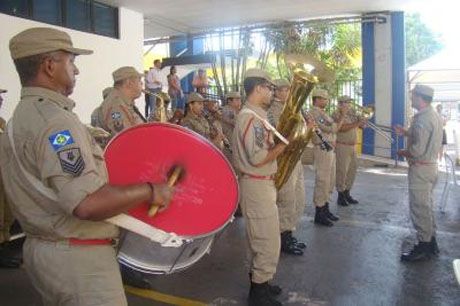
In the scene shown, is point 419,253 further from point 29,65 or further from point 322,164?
point 29,65

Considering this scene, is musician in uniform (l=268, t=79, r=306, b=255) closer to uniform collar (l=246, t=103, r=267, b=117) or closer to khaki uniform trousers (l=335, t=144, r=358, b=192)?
uniform collar (l=246, t=103, r=267, b=117)

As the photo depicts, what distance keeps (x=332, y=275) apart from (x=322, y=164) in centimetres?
259

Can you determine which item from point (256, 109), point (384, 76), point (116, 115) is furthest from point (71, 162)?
point (384, 76)

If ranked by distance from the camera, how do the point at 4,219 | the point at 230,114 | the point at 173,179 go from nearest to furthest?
1. the point at 173,179
2. the point at 4,219
3. the point at 230,114

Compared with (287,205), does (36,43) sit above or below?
above

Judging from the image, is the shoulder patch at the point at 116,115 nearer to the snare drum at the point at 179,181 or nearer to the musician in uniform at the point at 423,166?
the snare drum at the point at 179,181

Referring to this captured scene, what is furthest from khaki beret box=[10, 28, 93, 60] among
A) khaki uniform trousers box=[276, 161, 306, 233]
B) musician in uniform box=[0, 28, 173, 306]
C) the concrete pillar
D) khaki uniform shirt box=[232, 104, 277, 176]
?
the concrete pillar

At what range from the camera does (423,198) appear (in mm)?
4996

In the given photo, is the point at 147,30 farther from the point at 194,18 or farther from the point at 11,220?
the point at 11,220

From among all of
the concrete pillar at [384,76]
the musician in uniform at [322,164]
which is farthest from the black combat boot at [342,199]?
the concrete pillar at [384,76]

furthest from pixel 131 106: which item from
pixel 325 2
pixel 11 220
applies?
pixel 325 2

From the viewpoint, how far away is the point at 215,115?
8.14 metres

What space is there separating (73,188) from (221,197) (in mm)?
734

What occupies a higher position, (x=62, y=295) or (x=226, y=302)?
(x=62, y=295)
